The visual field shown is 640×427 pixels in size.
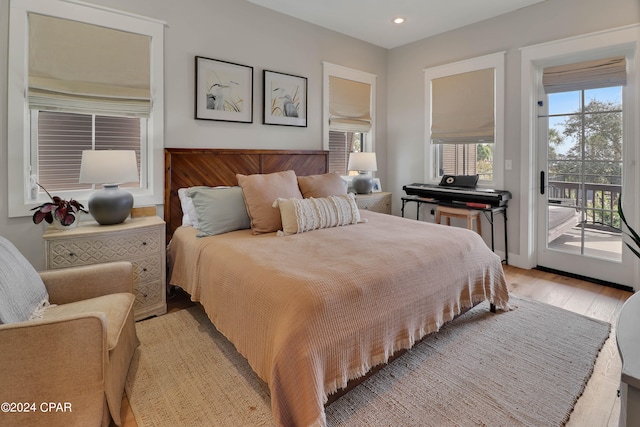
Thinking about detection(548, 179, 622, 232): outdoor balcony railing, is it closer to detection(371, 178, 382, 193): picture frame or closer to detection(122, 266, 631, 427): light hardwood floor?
detection(122, 266, 631, 427): light hardwood floor

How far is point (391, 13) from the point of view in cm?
381

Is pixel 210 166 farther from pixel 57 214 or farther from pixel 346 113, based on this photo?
pixel 346 113

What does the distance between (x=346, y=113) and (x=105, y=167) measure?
298 cm

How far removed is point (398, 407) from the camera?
171 cm

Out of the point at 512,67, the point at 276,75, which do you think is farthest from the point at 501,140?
the point at 276,75

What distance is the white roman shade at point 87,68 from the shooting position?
250 cm

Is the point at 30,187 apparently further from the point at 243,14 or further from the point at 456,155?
the point at 456,155

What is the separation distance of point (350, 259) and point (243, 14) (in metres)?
2.87

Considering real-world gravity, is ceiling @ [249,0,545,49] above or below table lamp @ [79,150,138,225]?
above

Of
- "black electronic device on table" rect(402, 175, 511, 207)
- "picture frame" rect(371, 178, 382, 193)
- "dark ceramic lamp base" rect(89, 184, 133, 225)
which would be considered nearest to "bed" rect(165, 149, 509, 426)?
"dark ceramic lamp base" rect(89, 184, 133, 225)

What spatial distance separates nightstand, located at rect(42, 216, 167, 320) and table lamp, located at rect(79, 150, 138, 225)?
10 cm

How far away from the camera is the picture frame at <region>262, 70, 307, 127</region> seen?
3.69 m

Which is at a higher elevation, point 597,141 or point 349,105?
point 349,105

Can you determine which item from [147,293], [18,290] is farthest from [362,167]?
[18,290]
